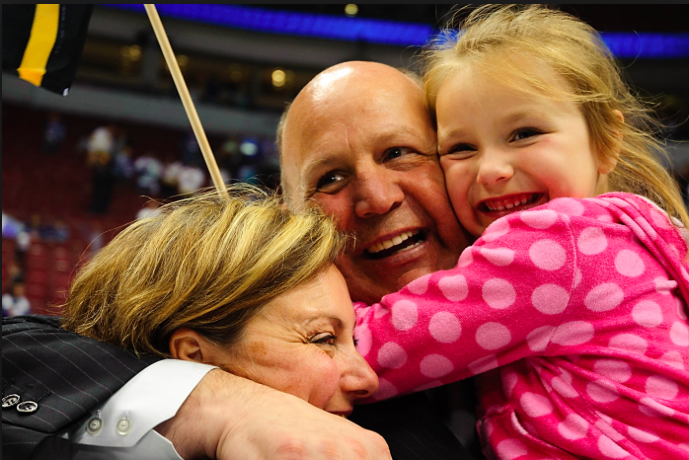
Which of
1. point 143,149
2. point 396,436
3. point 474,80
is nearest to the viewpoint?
point 396,436

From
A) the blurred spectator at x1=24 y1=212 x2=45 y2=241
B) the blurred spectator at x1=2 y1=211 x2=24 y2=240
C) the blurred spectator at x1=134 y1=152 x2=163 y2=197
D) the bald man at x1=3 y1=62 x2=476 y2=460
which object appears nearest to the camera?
the bald man at x1=3 y1=62 x2=476 y2=460

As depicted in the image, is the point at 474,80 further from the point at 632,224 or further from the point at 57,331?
the point at 57,331

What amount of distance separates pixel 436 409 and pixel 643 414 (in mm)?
487

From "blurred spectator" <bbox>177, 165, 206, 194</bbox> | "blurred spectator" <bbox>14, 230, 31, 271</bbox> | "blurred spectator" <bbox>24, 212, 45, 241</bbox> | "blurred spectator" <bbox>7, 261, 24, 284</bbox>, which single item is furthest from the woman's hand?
"blurred spectator" <bbox>177, 165, 206, 194</bbox>

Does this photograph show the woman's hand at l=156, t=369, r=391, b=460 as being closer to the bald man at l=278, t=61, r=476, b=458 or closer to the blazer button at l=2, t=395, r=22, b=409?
the blazer button at l=2, t=395, r=22, b=409

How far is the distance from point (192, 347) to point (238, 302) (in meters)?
0.13

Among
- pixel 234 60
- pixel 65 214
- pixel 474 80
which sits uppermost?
pixel 474 80

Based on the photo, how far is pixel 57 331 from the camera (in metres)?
1.12

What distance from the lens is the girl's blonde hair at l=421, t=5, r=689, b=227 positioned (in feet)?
4.63

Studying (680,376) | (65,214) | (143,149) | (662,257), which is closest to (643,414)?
(680,376)

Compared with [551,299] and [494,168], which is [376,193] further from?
[551,299]

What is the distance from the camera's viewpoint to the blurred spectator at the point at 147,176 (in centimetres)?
1072

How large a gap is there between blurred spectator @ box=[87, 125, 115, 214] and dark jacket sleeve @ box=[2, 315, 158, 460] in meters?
9.67

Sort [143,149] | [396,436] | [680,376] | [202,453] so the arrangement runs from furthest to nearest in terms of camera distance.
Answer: [143,149], [396,436], [680,376], [202,453]
